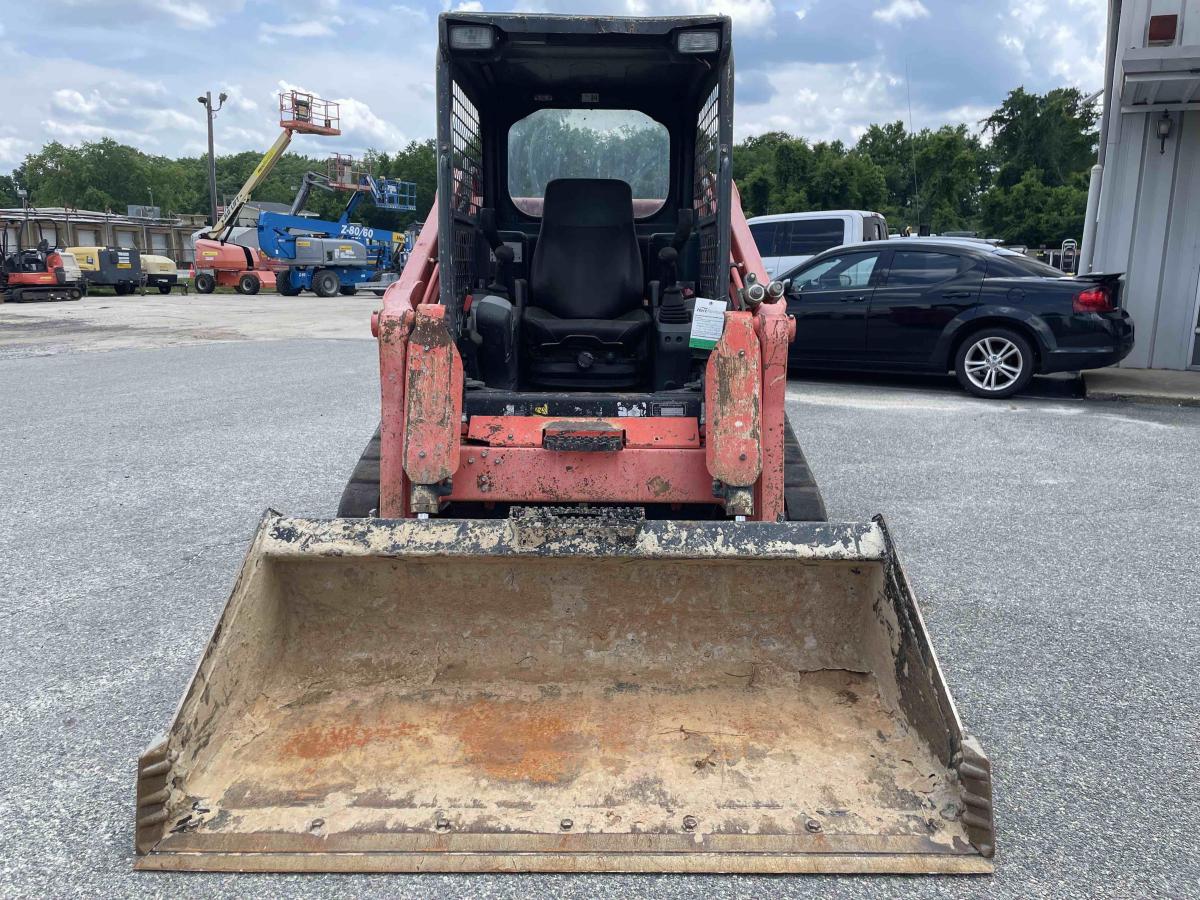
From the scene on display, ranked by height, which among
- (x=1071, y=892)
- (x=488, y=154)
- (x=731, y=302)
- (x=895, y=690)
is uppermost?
(x=488, y=154)

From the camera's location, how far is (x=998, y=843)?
2.51 meters

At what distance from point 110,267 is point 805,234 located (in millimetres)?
24409

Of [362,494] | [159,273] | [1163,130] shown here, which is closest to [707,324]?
[362,494]

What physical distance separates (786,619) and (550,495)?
46.3 inches

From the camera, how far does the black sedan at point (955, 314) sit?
29.2 ft

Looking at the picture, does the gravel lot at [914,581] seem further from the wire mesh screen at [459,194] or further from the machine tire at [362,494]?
the wire mesh screen at [459,194]

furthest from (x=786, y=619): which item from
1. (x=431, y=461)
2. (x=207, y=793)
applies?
(x=207, y=793)

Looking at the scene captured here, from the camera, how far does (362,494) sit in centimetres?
423

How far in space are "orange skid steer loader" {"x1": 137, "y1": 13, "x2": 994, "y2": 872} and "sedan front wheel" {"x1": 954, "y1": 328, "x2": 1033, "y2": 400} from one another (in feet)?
17.4

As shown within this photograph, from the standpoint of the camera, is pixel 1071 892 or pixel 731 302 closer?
pixel 1071 892

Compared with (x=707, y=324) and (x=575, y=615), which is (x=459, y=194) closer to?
(x=707, y=324)

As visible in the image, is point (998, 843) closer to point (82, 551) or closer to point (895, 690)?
point (895, 690)

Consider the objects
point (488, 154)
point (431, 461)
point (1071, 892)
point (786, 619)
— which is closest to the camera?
point (1071, 892)

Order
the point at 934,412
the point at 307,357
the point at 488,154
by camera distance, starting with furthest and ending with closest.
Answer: the point at 307,357 → the point at 934,412 → the point at 488,154
